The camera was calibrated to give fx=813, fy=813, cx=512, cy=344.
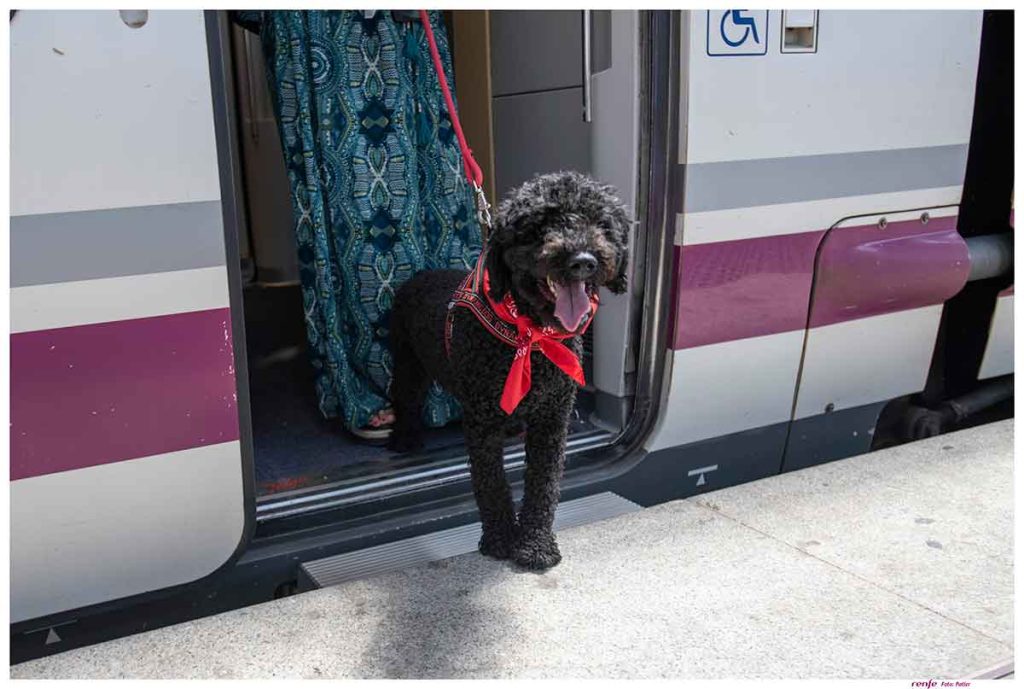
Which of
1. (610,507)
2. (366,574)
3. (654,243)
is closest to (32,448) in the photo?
(366,574)

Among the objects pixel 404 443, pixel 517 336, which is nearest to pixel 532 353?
pixel 517 336

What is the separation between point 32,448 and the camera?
77.4 inches

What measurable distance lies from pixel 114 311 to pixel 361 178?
123 centimetres

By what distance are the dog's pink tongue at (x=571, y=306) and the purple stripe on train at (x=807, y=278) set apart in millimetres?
932

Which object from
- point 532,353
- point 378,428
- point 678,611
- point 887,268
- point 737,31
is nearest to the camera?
point 678,611

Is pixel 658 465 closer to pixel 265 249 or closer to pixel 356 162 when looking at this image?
pixel 356 162

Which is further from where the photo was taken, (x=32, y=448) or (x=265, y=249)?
(x=265, y=249)

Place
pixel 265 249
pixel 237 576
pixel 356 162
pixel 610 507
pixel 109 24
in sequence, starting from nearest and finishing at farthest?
pixel 109 24
pixel 237 576
pixel 610 507
pixel 356 162
pixel 265 249

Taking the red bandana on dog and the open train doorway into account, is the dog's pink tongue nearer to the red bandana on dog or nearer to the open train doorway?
the red bandana on dog

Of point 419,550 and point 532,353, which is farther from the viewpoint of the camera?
point 419,550

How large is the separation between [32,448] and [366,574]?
93cm

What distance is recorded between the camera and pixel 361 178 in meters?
3.03

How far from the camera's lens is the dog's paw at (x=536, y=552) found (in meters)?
2.24

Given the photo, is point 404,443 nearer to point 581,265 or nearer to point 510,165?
point 510,165
